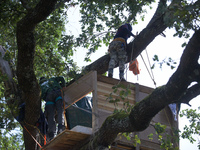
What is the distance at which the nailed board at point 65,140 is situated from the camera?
849cm

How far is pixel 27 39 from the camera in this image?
28.0 feet

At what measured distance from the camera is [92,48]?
11188 mm

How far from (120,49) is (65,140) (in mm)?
2735

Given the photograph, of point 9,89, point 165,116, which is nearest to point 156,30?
point 165,116

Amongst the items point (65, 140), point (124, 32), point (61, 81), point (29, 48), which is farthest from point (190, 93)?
point (124, 32)

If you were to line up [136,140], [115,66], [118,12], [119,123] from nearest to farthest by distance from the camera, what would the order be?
[119,123]
[136,140]
[115,66]
[118,12]

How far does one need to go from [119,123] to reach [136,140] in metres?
1.25

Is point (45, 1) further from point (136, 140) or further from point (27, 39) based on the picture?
point (136, 140)

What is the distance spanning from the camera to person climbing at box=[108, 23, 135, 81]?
9.94 meters

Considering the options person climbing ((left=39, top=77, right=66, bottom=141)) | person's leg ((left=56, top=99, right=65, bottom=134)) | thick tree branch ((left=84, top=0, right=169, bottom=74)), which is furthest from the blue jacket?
person's leg ((left=56, top=99, right=65, bottom=134))

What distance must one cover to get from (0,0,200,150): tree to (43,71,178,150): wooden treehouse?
1.18ft

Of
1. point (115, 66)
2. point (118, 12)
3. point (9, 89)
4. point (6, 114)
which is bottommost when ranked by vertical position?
point (6, 114)

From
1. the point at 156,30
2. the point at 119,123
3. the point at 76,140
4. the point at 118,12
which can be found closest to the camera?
the point at 119,123

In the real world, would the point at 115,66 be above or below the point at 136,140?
above
